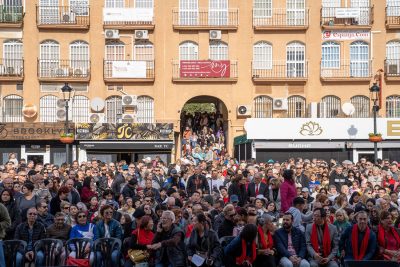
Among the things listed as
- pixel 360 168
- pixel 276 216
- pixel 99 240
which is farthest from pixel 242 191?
pixel 360 168

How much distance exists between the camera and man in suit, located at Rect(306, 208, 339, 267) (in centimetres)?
1527

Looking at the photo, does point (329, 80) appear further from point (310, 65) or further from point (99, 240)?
point (99, 240)

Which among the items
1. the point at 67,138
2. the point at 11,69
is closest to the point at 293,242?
the point at 67,138

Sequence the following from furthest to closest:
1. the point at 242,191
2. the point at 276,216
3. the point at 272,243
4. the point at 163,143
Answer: the point at 163,143 < the point at 242,191 < the point at 276,216 < the point at 272,243

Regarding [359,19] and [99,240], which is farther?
[359,19]

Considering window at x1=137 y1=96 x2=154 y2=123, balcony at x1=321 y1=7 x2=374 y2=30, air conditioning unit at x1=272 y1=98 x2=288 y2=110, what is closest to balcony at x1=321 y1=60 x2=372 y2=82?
balcony at x1=321 y1=7 x2=374 y2=30

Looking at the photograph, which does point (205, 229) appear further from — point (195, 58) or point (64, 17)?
point (64, 17)

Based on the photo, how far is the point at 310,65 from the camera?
4475 centimetres

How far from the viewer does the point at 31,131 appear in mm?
42812

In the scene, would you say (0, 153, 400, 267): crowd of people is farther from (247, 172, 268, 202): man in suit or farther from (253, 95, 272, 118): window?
(253, 95, 272, 118): window

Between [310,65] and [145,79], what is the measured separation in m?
9.30

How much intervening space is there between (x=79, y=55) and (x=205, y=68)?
23.3 ft

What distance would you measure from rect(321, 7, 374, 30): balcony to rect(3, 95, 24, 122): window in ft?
57.4

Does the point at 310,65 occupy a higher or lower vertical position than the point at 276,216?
higher
